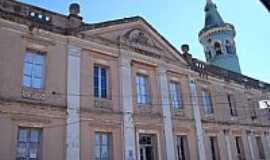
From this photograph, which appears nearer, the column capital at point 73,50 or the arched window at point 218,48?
the column capital at point 73,50

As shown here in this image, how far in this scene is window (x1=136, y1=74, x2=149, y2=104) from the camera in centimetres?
1352

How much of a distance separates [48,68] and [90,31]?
283cm

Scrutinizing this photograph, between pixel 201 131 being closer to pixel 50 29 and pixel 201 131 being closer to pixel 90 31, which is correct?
pixel 90 31

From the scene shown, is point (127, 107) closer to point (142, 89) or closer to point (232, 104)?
point (142, 89)

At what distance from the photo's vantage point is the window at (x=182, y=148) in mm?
14115

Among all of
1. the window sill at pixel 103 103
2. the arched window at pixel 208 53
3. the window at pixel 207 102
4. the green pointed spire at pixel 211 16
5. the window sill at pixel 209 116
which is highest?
the green pointed spire at pixel 211 16

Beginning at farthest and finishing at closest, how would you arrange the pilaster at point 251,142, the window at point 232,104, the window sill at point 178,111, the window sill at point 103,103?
the window at point 232,104 → the pilaster at point 251,142 → the window sill at point 178,111 → the window sill at point 103,103

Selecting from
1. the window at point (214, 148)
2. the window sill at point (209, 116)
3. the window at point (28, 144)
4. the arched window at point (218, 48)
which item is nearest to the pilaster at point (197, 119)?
the window sill at point (209, 116)

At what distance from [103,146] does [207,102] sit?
26.6 feet

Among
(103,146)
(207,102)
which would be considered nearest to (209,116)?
(207,102)

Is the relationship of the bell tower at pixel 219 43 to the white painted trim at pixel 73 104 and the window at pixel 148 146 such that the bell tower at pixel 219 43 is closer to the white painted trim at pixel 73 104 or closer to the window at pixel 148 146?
the window at pixel 148 146

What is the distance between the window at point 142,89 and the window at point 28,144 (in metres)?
5.08

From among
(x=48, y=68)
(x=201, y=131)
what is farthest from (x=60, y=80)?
(x=201, y=131)

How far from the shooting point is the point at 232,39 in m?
26.3
